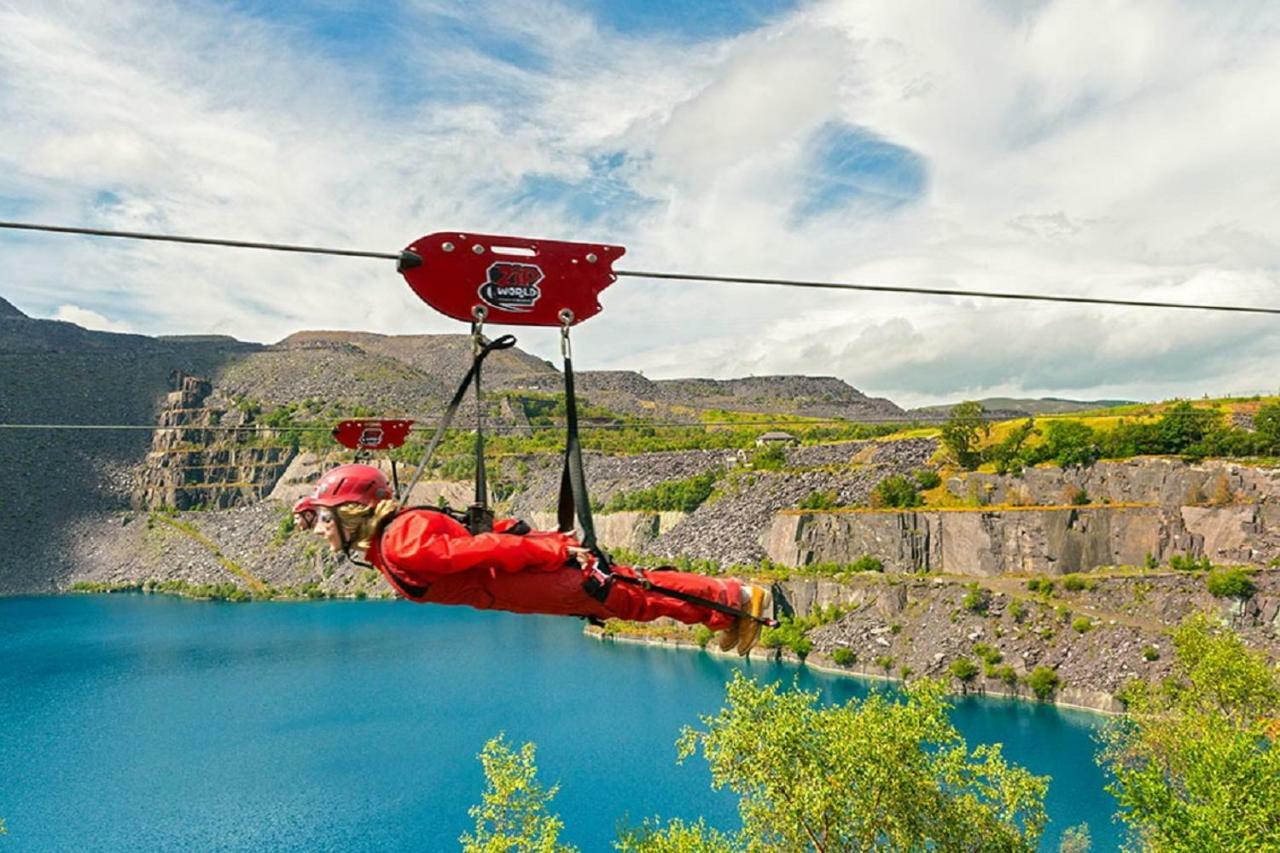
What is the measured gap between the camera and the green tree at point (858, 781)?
15.2 m

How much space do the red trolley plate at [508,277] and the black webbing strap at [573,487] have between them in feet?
0.47

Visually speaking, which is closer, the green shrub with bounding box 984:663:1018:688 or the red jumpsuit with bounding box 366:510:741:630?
the red jumpsuit with bounding box 366:510:741:630

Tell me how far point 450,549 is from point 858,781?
14332 millimetres

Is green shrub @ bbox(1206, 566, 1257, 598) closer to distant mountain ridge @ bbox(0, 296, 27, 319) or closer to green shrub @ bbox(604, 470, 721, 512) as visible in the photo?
green shrub @ bbox(604, 470, 721, 512)

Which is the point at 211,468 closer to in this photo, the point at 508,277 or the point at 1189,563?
the point at 1189,563

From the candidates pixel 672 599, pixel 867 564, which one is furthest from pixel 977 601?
pixel 672 599

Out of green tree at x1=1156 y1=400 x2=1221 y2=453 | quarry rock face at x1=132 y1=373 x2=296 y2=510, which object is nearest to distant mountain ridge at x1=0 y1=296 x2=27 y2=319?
quarry rock face at x1=132 y1=373 x2=296 y2=510

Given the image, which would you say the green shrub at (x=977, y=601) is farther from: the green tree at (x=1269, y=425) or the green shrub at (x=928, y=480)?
the green tree at (x=1269, y=425)

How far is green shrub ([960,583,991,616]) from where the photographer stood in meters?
40.7

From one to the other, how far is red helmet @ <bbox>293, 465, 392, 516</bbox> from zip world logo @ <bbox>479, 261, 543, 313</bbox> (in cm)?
83

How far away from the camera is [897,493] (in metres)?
50.5

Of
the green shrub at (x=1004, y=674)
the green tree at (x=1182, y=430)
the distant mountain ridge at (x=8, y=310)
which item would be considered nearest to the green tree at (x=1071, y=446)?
the green tree at (x=1182, y=430)

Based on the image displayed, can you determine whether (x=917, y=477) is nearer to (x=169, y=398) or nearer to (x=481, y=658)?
(x=481, y=658)

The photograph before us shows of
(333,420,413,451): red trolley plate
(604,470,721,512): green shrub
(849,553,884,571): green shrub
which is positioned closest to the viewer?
(333,420,413,451): red trolley plate
